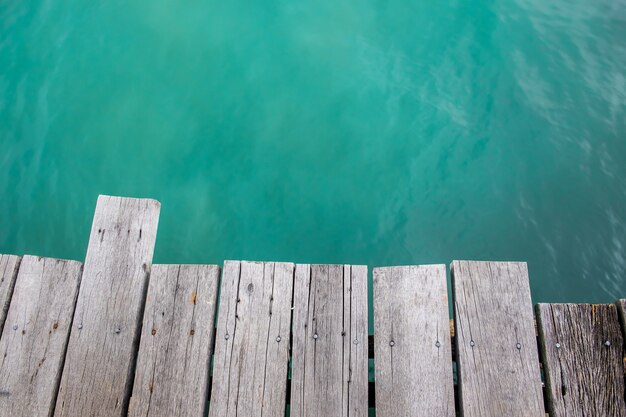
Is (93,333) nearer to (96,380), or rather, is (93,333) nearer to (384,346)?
(96,380)

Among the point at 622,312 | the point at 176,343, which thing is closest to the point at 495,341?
the point at 622,312

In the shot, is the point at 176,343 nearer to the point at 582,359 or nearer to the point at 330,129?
the point at 582,359

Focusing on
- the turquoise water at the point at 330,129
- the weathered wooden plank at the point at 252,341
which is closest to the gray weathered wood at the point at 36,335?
the weathered wooden plank at the point at 252,341

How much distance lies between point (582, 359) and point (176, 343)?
1.64m

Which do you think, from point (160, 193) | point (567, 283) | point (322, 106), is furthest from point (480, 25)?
point (160, 193)

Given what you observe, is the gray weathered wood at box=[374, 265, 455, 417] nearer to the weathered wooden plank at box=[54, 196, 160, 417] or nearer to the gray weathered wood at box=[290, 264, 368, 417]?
the gray weathered wood at box=[290, 264, 368, 417]

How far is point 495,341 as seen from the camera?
2.04 m

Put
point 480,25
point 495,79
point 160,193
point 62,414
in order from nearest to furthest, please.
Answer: point 62,414 → point 160,193 → point 495,79 → point 480,25

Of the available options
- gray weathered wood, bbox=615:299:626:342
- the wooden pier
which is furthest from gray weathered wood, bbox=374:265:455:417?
gray weathered wood, bbox=615:299:626:342

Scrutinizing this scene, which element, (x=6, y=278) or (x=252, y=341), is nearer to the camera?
(x=252, y=341)

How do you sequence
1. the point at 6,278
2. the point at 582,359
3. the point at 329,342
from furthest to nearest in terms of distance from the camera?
the point at 6,278 < the point at 329,342 < the point at 582,359

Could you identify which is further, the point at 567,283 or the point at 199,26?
the point at 199,26

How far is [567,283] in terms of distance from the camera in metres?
3.83

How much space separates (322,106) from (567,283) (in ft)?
9.04
